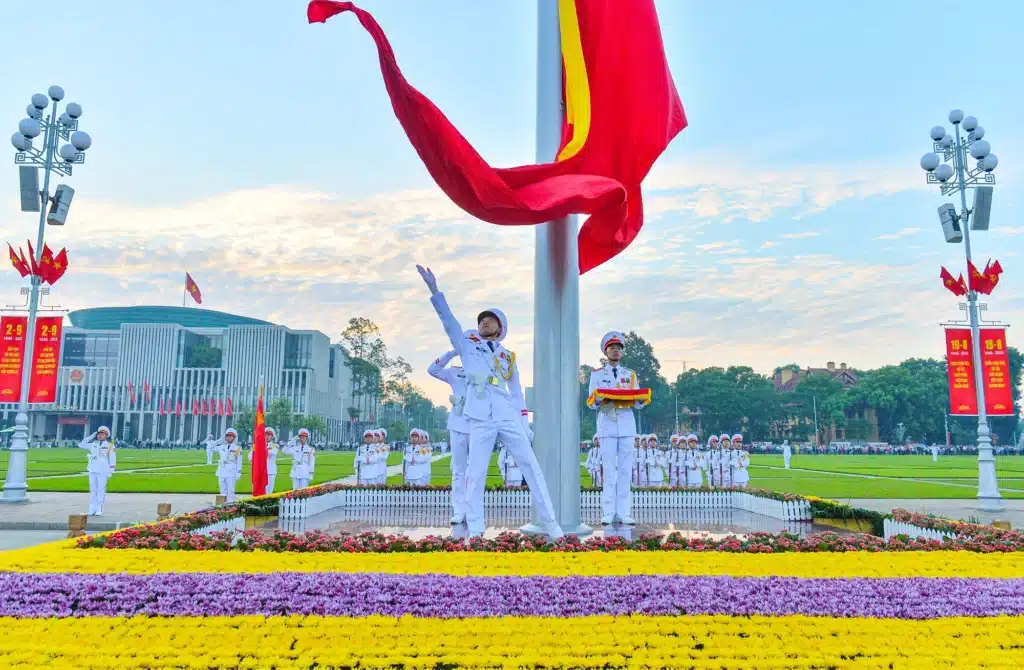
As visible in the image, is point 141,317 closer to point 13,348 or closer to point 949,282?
point 13,348

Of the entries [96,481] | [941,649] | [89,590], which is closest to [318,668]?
[89,590]

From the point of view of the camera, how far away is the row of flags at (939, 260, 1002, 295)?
16359 mm

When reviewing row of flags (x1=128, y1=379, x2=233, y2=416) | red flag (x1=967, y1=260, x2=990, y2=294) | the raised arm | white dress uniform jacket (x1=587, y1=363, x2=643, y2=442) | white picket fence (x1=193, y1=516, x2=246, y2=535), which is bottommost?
white picket fence (x1=193, y1=516, x2=246, y2=535)

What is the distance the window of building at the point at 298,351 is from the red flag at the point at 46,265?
188 ft

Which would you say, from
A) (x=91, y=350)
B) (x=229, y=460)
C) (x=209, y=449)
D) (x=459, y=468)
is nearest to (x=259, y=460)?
(x=229, y=460)

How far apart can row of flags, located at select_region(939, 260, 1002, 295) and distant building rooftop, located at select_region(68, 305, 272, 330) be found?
260 feet

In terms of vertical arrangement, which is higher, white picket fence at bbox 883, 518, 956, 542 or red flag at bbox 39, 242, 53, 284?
red flag at bbox 39, 242, 53, 284

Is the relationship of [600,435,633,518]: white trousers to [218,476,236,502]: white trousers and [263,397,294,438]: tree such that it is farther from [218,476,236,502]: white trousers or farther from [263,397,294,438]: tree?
[263,397,294,438]: tree

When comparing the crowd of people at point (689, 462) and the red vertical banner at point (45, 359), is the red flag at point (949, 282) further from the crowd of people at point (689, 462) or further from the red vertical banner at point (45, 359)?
the red vertical banner at point (45, 359)

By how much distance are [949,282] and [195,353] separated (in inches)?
2853

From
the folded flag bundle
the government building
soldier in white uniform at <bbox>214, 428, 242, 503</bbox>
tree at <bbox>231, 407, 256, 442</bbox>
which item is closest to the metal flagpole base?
the folded flag bundle

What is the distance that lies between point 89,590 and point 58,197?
15.2m

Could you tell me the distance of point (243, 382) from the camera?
71688 mm

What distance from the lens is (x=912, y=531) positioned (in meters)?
7.49
